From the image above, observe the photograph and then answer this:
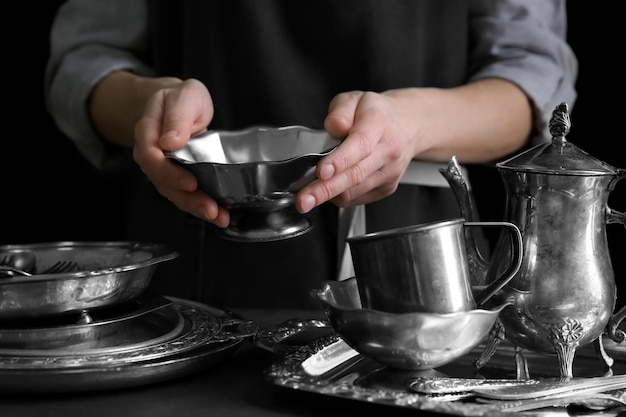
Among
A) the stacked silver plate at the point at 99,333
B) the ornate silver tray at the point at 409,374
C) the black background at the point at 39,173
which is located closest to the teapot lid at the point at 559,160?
the ornate silver tray at the point at 409,374

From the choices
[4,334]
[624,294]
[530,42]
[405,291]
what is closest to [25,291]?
[4,334]

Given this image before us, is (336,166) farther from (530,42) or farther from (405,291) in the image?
(530,42)

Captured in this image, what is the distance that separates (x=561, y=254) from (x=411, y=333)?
0.12m

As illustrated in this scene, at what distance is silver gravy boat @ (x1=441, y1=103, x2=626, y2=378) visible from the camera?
0.55 meters

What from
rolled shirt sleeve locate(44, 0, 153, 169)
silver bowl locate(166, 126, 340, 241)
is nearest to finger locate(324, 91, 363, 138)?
silver bowl locate(166, 126, 340, 241)

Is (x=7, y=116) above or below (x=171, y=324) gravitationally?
above

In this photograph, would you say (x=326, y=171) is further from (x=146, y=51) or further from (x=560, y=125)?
(x=146, y=51)

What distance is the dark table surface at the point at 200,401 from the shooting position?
0.51 metres

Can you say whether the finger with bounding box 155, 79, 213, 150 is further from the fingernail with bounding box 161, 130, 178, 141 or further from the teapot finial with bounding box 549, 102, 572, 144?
the teapot finial with bounding box 549, 102, 572, 144

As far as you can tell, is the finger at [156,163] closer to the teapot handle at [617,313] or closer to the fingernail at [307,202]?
the fingernail at [307,202]

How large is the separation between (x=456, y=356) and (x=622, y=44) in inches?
35.1

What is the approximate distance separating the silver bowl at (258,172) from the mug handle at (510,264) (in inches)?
5.7

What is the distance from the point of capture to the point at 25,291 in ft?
1.88

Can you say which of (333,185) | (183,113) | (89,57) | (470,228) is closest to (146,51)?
(89,57)
